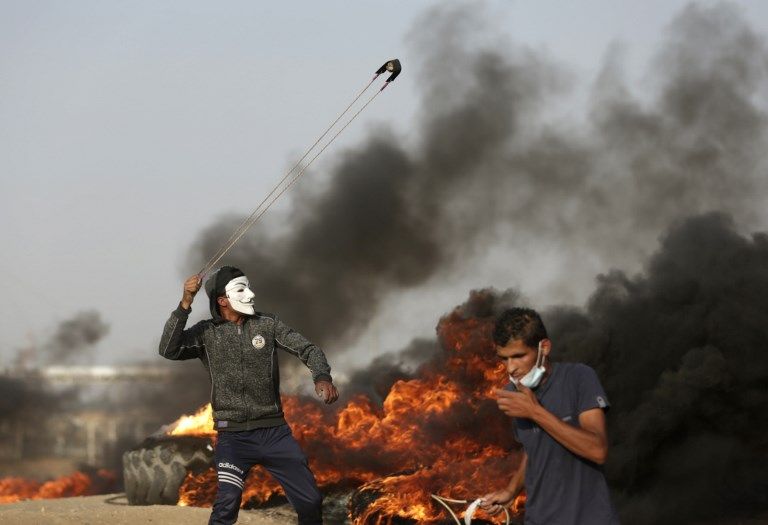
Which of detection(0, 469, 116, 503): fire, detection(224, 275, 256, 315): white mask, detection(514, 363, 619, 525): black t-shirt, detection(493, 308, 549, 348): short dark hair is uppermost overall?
detection(224, 275, 256, 315): white mask

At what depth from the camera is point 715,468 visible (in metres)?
15.8

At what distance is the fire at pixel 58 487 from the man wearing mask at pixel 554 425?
1641 cm

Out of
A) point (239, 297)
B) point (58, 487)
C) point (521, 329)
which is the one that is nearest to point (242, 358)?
point (239, 297)

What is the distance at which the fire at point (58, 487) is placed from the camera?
19.3 m

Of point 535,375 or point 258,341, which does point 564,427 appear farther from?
point 258,341

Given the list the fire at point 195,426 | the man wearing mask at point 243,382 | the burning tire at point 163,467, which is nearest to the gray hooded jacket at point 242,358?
the man wearing mask at point 243,382

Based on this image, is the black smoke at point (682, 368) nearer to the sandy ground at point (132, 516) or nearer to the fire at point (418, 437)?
the fire at point (418, 437)

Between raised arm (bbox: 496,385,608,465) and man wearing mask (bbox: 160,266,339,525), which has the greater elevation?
man wearing mask (bbox: 160,266,339,525)

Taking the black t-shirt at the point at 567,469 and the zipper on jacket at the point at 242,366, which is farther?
the zipper on jacket at the point at 242,366

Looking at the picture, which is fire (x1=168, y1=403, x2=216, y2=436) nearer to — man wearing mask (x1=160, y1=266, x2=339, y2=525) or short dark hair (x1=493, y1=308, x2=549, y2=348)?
man wearing mask (x1=160, y1=266, x2=339, y2=525)

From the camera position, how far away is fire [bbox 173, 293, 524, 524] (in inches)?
506

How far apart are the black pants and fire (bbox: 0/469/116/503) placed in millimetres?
12618

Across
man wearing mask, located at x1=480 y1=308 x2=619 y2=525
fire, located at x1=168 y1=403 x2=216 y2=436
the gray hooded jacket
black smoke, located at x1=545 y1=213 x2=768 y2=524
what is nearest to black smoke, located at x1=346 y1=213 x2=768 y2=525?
black smoke, located at x1=545 y1=213 x2=768 y2=524

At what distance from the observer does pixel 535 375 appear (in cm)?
455
